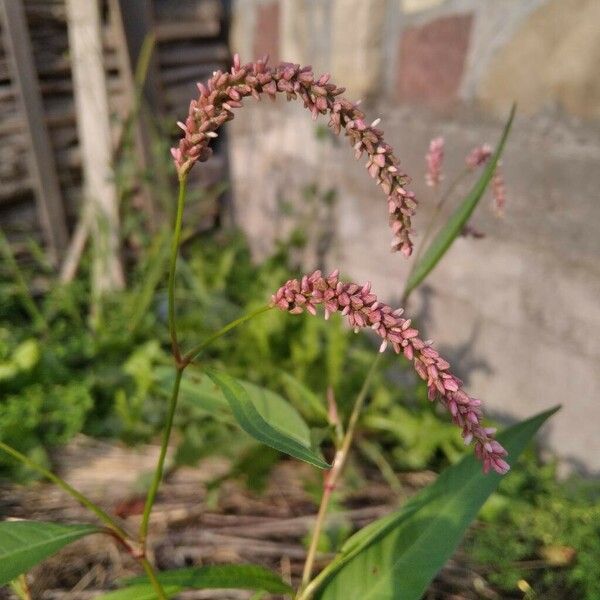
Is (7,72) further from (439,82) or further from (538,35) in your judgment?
(538,35)

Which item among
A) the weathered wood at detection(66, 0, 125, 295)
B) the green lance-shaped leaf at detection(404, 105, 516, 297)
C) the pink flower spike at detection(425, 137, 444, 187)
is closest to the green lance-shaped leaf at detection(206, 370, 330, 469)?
the green lance-shaped leaf at detection(404, 105, 516, 297)

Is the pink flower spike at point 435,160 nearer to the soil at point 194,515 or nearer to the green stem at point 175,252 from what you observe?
the green stem at point 175,252

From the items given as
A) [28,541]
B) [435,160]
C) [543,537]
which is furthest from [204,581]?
[543,537]

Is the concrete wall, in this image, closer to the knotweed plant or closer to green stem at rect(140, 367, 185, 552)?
the knotweed plant

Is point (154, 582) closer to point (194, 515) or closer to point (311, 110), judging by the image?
point (311, 110)

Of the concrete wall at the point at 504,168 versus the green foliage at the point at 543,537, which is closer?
the green foliage at the point at 543,537

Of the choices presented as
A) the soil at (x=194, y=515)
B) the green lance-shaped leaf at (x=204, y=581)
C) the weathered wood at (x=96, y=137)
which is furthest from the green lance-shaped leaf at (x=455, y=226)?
the weathered wood at (x=96, y=137)

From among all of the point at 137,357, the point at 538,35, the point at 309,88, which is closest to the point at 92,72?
the point at 137,357
